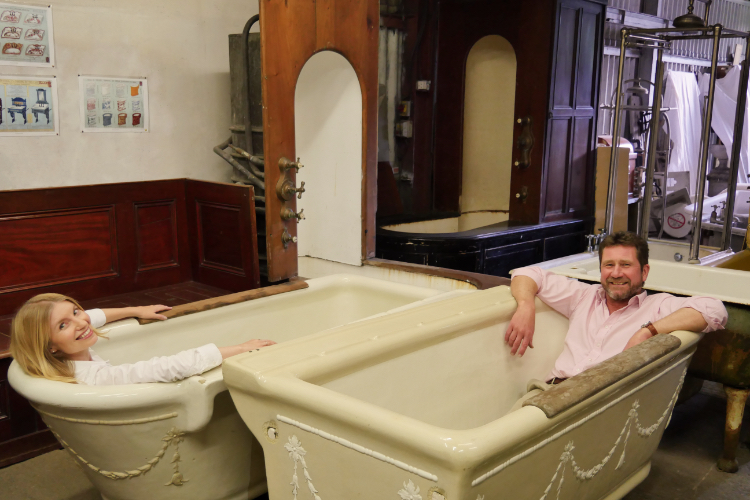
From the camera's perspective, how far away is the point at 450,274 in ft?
10.6

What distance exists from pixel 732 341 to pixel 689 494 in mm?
634

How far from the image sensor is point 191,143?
13.1ft

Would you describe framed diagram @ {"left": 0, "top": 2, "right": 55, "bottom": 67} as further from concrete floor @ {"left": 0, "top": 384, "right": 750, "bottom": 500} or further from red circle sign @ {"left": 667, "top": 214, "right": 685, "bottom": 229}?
red circle sign @ {"left": 667, "top": 214, "right": 685, "bottom": 229}

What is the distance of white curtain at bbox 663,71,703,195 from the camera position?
7.37 metres

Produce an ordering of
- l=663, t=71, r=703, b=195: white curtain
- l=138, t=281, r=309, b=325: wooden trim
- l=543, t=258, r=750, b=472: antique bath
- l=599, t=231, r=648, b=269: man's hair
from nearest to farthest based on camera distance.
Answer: l=599, t=231, r=648, b=269: man's hair → l=138, t=281, r=309, b=325: wooden trim → l=543, t=258, r=750, b=472: antique bath → l=663, t=71, r=703, b=195: white curtain

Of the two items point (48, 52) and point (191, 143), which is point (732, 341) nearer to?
point (191, 143)

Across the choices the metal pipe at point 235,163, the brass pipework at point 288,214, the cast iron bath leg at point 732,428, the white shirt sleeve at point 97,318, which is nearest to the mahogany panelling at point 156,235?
the metal pipe at point 235,163

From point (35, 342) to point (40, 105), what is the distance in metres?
1.83

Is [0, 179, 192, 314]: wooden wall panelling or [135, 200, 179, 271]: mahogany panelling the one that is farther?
[135, 200, 179, 271]: mahogany panelling

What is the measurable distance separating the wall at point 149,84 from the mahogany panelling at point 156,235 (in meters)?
0.18

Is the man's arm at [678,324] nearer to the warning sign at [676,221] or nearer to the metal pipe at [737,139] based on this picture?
the metal pipe at [737,139]

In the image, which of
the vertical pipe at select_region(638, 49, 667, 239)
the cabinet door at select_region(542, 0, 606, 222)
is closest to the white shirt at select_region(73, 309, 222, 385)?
the vertical pipe at select_region(638, 49, 667, 239)

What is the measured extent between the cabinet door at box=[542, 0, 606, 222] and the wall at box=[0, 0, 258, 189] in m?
2.31

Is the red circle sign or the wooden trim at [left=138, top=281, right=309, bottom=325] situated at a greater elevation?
the wooden trim at [left=138, top=281, right=309, bottom=325]
